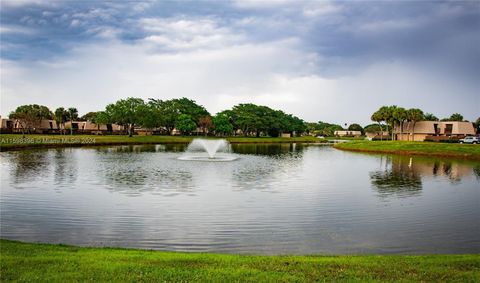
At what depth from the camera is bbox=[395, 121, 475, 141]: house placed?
457 ft

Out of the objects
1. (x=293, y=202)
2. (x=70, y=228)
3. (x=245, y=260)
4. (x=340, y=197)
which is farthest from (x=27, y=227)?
(x=340, y=197)

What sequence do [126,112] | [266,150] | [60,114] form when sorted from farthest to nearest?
[60,114]
[126,112]
[266,150]

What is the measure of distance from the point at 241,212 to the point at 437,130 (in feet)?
452

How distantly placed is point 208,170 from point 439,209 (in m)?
25.6

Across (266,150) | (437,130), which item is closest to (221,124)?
(266,150)

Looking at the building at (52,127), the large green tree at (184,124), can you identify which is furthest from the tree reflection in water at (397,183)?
the building at (52,127)

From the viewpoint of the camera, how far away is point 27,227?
1845cm

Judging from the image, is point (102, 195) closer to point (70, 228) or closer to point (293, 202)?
point (70, 228)

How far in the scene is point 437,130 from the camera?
140500 mm

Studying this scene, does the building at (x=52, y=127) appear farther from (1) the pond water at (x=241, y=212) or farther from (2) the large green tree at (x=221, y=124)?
(1) the pond water at (x=241, y=212)

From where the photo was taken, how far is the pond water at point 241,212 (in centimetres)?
1670

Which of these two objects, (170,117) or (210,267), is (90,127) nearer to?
(170,117)

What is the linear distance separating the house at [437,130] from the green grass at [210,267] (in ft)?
460

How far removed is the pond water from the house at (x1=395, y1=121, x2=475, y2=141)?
4297 inches
